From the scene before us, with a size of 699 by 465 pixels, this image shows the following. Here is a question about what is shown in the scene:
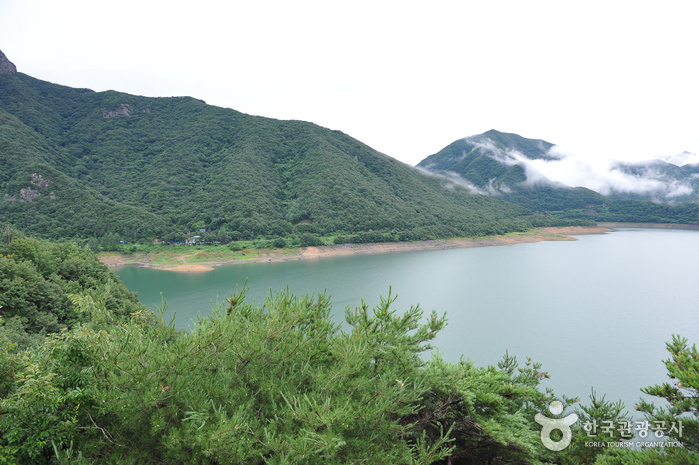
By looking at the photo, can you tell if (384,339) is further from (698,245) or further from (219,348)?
(698,245)

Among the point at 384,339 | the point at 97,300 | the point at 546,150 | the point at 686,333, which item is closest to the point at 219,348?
the point at 97,300

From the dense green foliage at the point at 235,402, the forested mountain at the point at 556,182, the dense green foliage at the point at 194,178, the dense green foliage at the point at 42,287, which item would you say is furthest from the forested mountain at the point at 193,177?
the dense green foliage at the point at 235,402

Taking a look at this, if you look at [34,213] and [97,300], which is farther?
[34,213]

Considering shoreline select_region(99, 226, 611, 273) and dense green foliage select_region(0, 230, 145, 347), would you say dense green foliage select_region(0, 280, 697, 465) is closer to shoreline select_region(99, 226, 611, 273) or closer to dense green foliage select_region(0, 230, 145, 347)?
dense green foliage select_region(0, 230, 145, 347)

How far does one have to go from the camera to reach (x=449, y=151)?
565 ft

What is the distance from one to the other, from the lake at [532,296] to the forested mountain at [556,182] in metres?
47.9

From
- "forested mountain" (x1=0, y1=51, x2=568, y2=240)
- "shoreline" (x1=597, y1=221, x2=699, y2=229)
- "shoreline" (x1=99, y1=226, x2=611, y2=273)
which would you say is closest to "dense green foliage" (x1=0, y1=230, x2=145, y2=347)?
"shoreline" (x1=99, y1=226, x2=611, y2=273)

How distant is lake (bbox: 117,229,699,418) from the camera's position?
1448 cm

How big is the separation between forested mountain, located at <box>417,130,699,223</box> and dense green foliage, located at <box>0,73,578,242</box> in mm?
28519

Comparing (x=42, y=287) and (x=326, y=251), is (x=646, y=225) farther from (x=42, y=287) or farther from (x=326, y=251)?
(x=42, y=287)

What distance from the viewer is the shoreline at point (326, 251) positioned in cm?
3744

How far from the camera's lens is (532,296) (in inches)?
963

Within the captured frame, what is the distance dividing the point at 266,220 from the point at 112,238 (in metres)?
19.6

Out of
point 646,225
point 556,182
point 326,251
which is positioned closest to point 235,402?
point 326,251
